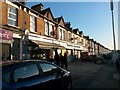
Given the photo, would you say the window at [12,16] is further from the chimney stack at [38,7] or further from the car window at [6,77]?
the car window at [6,77]

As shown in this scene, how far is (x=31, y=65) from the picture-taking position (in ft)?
19.6

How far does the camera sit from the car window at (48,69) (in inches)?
253

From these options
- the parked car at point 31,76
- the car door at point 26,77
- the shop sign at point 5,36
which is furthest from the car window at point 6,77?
the shop sign at point 5,36

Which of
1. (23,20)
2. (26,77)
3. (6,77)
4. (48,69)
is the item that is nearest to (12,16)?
(23,20)

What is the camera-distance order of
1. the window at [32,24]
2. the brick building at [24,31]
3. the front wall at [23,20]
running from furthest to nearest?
the window at [32,24], the front wall at [23,20], the brick building at [24,31]

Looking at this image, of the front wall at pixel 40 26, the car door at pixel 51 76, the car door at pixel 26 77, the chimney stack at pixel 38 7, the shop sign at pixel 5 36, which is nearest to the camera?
the car door at pixel 26 77

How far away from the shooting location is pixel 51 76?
21.6ft

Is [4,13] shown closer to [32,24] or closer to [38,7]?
[32,24]

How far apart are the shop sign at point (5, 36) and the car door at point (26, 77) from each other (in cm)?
1073

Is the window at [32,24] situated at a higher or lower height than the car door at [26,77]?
higher

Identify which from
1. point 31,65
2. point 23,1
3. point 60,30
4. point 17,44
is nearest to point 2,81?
point 31,65

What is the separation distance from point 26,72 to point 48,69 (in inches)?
46.4

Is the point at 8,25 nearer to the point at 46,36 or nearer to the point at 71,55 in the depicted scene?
the point at 46,36

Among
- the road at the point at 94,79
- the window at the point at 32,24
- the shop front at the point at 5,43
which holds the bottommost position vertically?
the road at the point at 94,79
